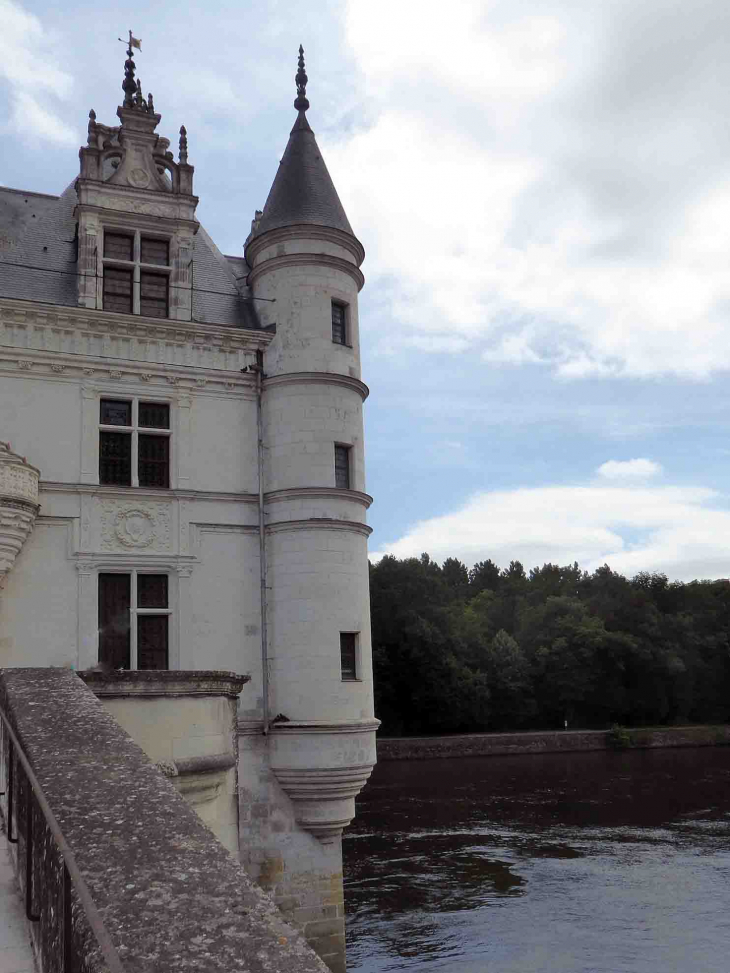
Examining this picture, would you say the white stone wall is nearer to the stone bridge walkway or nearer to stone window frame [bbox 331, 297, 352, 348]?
stone window frame [bbox 331, 297, 352, 348]

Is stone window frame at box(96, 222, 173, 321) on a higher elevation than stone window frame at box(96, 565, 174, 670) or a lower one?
higher

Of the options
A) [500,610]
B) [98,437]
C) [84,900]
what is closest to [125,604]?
[98,437]

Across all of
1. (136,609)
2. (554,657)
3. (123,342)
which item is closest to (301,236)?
(123,342)

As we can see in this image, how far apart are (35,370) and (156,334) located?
93.2 inches

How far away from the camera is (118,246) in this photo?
18.0m

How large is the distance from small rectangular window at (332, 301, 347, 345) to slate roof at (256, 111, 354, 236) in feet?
5.21

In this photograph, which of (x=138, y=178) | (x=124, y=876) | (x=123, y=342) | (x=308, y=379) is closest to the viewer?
(x=124, y=876)

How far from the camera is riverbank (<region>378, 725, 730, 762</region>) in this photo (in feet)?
189

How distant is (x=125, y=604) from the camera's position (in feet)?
54.2

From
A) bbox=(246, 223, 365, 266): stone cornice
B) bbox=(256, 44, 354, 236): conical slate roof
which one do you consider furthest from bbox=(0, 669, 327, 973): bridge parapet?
bbox=(256, 44, 354, 236): conical slate roof

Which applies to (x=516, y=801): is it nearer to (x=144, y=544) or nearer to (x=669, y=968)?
(x=669, y=968)

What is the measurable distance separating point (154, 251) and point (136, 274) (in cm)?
83

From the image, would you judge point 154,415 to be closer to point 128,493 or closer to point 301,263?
point 128,493

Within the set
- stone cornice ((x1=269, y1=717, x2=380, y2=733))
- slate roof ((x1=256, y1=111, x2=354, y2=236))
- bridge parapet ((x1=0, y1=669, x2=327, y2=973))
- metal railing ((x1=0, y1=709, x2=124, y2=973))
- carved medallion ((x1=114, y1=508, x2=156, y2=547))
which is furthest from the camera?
slate roof ((x1=256, y1=111, x2=354, y2=236))
